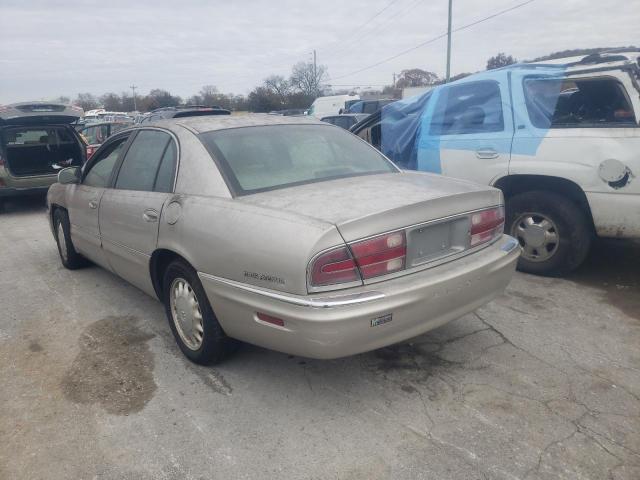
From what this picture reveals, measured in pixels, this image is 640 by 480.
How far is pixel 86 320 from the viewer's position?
164 inches

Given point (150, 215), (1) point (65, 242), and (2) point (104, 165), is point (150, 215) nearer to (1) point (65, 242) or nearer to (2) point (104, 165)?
(2) point (104, 165)

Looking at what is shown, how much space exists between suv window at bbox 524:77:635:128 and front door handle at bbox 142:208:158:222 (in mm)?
3267

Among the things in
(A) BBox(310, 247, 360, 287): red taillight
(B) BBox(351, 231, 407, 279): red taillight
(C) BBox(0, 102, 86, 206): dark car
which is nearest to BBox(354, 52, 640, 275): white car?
(B) BBox(351, 231, 407, 279): red taillight

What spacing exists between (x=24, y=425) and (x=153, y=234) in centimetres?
131

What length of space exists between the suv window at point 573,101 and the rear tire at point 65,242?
463cm

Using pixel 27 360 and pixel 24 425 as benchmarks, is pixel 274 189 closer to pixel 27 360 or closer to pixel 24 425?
pixel 24 425

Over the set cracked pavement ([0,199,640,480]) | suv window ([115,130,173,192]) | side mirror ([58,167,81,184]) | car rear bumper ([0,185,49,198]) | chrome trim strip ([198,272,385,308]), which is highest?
suv window ([115,130,173,192])

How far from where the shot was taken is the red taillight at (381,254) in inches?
97.3

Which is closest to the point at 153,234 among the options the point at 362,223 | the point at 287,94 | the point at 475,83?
the point at 362,223

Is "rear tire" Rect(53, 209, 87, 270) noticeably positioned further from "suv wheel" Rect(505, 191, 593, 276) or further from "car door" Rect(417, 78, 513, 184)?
"suv wheel" Rect(505, 191, 593, 276)

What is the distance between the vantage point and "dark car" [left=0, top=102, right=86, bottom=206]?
340 inches

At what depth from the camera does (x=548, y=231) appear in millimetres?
4531

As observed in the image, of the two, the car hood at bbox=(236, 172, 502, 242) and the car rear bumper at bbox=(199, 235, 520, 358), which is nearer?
the car rear bumper at bbox=(199, 235, 520, 358)

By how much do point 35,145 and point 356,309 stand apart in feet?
31.9
